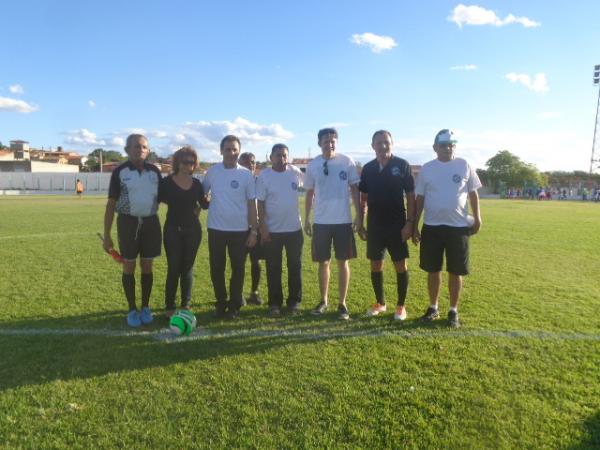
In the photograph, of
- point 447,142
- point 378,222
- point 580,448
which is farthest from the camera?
point 378,222

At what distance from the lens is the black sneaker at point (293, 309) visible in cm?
500

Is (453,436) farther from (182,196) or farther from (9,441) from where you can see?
(182,196)

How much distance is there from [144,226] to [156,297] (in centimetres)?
155

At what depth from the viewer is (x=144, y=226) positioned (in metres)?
4.50

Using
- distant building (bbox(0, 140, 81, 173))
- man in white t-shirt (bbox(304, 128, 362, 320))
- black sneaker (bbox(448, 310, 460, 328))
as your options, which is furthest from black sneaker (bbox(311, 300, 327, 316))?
distant building (bbox(0, 140, 81, 173))

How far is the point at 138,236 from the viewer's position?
177 inches

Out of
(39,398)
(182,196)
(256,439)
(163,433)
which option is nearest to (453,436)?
(256,439)

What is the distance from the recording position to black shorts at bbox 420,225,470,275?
4484 mm

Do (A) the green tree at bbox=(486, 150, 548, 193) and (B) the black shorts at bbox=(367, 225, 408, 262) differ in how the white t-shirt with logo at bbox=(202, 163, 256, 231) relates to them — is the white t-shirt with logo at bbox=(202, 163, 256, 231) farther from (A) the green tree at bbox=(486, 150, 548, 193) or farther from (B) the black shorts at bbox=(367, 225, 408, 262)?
(A) the green tree at bbox=(486, 150, 548, 193)

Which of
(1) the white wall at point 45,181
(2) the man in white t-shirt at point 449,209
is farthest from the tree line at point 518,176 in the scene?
(2) the man in white t-shirt at point 449,209

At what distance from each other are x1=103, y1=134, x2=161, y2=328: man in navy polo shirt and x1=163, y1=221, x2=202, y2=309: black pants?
14 centimetres

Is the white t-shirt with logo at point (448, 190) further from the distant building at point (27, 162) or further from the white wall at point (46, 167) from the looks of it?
the white wall at point (46, 167)

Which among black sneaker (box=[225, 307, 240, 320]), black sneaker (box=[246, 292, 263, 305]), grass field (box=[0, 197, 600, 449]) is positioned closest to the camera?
grass field (box=[0, 197, 600, 449])

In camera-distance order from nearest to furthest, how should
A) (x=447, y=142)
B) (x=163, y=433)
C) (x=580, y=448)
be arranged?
(x=580, y=448), (x=163, y=433), (x=447, y=142)
